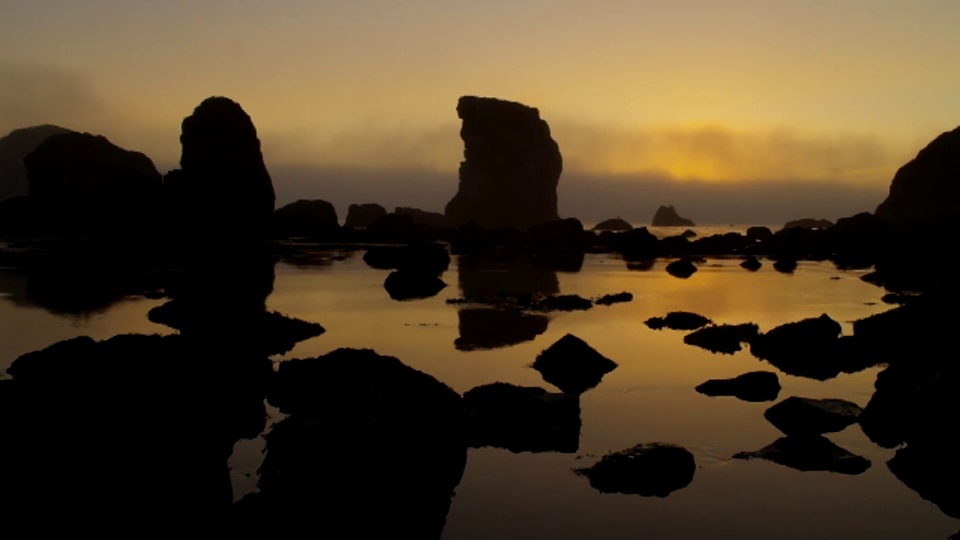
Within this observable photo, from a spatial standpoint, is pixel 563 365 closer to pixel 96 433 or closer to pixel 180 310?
pixel 96 433

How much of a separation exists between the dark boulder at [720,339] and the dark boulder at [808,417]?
345 inches

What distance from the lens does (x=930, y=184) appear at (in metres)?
144

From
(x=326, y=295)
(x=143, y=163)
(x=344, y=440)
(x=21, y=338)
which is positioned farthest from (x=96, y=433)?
(x=143, y=163)

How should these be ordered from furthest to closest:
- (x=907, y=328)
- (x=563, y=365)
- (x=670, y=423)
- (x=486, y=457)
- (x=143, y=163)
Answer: (x=143, y=163)
(x=907, y=328)
(x=563, y=365)
(x=670, y=423)
(x=486, y=457)

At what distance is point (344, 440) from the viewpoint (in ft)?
35.4

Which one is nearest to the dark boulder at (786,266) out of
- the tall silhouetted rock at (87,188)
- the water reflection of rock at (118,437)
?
the water reflection of rock at (118,437)

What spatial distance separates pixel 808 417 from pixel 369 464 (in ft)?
32.0

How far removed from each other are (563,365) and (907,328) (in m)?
12.0

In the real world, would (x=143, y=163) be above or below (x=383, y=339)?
above

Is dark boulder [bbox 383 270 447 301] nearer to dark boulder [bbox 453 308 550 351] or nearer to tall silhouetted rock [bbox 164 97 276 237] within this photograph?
dark boulder [bbox 453 308 550 351]

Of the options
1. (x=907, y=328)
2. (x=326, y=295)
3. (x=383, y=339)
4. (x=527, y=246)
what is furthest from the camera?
(x=527, y=246)

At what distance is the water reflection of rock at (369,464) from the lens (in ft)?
33.3

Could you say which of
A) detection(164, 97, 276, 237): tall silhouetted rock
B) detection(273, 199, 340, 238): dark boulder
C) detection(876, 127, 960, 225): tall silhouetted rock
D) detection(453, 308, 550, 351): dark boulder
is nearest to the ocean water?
detection(453, 308, 550, 351): dark boulder

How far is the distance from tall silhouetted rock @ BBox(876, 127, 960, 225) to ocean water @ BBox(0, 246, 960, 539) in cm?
11039
